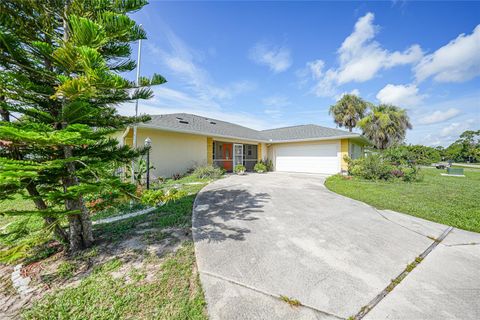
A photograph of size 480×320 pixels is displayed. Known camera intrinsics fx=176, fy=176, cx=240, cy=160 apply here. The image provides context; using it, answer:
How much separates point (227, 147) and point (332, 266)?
1241 centimetres

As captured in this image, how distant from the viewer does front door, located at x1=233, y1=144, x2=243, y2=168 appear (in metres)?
14.7

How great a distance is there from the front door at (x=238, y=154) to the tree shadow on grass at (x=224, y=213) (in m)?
7.76

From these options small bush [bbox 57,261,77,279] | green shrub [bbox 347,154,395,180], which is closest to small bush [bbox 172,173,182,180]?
small bush [bbox 57,261,77,279]

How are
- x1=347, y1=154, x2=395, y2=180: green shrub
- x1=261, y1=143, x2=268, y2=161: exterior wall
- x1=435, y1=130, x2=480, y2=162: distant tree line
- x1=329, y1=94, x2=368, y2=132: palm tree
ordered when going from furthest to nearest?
x1=435, y1=130, x2=480, y2=162: distant tree line → x1=329, y1=94, x2=368, y2=132: palm tree → x1=261, y1=143, x2=268, y2=161: exterior wall → x1=347, y1=154, x2=395, y2=180: green shrub

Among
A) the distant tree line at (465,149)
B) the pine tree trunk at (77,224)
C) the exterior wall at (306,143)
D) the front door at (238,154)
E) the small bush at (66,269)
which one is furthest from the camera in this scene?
the distant tree line at (465,149)

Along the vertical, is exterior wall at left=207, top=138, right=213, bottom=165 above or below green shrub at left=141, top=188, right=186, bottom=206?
above

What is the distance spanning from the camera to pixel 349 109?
2358 cm

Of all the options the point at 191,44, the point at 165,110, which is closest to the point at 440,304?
the point at 191,44

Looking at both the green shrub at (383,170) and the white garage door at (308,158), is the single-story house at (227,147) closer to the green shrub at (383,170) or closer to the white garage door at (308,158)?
the white garage door at (308,158)

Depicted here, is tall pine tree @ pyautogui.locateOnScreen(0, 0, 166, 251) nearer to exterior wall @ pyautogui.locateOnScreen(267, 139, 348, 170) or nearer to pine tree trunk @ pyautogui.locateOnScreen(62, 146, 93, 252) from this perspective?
pine tree trunk @ pyautogui.locateOnScreen(62, 146, 93, 252)

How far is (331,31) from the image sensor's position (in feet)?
28.8

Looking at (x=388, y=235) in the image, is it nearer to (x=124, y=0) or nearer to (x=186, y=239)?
(x=186, y=239)

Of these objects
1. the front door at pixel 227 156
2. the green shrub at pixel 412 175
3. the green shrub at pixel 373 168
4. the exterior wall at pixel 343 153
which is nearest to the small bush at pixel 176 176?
the front door at pixel 227 156

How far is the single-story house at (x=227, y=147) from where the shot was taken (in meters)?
10.2
